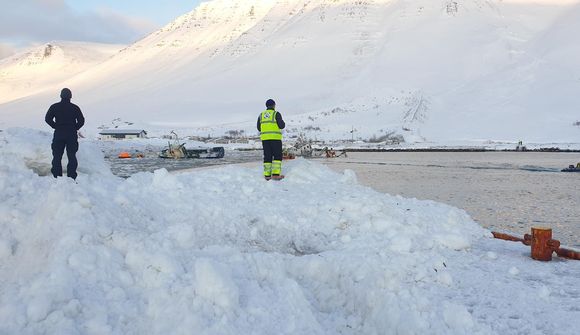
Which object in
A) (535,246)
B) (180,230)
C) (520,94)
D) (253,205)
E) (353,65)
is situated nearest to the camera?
(180,230)

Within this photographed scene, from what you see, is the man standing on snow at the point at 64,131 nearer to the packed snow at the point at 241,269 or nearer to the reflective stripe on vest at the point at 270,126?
the packed snow at the point at 241,269

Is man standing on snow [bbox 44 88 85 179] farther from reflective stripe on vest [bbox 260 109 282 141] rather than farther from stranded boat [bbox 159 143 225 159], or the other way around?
stranded boat [bbox 159 143 225 159]

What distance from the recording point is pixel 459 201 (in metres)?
19.1

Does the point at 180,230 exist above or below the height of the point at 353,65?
below

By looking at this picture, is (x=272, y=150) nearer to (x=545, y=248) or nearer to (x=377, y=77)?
(x=545, y=248)

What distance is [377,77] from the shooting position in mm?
142375

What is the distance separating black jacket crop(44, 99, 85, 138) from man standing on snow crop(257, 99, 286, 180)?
13.2 feet

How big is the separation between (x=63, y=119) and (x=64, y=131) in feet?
0.83

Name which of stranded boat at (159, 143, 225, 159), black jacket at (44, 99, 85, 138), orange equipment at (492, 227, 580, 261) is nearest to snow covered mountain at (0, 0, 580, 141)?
stranded boat at (159, 143, 225, 159)

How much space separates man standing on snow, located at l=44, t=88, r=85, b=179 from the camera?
30.1 ft

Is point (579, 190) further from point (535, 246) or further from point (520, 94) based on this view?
point (520, 94)

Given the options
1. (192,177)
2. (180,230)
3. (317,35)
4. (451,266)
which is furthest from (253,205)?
(317,35)

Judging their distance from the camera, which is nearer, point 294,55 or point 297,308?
point 297,308

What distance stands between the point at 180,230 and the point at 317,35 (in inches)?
6897
